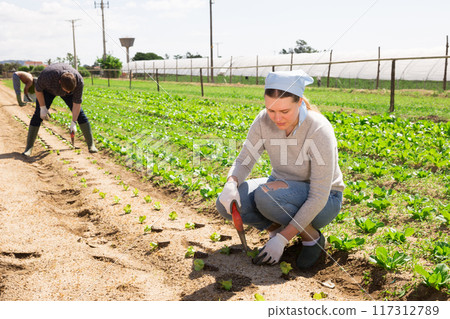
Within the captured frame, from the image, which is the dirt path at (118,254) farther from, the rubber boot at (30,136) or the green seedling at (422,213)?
the rubber boot at (30,136)

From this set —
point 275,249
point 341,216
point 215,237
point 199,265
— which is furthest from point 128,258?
point 341,216

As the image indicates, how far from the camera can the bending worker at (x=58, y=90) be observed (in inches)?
230

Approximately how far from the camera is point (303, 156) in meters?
2.80

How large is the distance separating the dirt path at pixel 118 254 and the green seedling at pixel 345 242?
0.28ft

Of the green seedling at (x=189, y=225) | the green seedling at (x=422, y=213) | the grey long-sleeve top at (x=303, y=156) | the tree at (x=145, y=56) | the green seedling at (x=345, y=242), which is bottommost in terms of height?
the green seedling at (x=189, y=225)

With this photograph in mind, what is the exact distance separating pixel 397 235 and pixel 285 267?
979 mm

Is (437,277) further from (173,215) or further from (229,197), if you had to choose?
(173,215)

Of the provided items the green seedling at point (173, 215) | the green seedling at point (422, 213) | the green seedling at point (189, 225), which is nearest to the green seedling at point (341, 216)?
the green seedling at point (422, 213)

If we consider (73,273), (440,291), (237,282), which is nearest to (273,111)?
(237,282)

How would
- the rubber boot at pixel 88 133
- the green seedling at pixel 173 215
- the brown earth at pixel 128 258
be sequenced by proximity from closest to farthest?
the brown earth at pixel 128 258 < the green seedling at pixel 173 215 < the rubber boot at pixel 88 133

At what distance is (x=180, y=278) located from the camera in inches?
109

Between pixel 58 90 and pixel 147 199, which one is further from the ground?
pixel 58 90

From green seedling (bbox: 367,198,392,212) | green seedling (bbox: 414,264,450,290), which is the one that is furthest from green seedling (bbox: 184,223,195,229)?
green seedling (bbox: 414,264,450,290)
